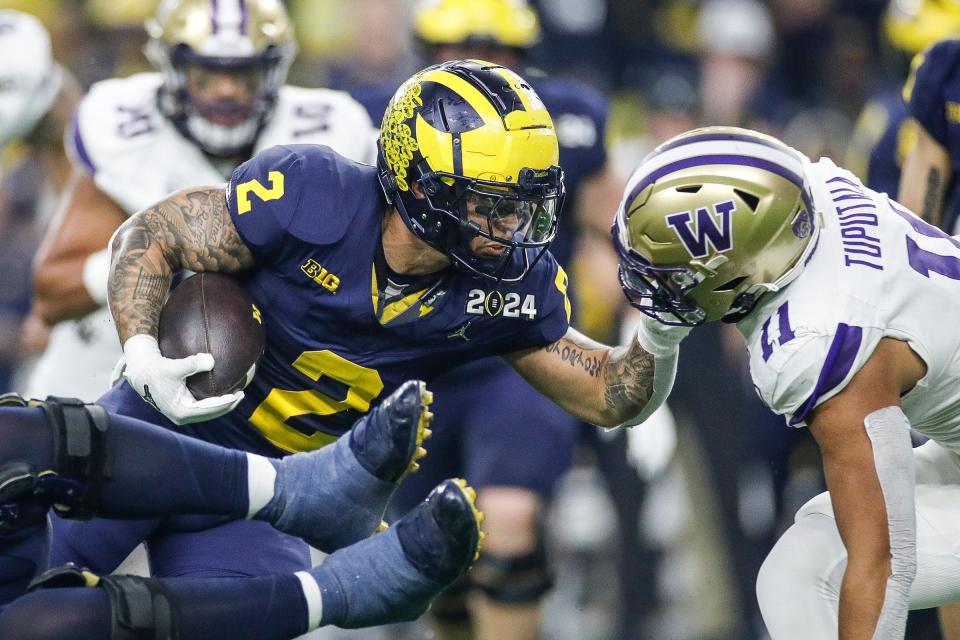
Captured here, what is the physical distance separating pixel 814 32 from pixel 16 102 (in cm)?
448

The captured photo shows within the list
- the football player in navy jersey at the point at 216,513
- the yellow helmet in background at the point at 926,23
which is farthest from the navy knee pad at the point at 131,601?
the yellow helmet in background at the point at 926,23

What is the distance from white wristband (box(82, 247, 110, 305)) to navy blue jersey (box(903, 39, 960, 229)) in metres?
2.43

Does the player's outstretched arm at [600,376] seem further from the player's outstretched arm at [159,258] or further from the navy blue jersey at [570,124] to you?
the navy blue jersey at [570,124]

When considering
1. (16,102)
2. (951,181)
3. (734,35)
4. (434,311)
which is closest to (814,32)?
(734,35)

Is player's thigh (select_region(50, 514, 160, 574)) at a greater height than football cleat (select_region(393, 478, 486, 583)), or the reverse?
football cleat (select_region(393, 478, 486, 583))

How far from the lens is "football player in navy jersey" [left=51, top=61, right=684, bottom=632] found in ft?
12.5

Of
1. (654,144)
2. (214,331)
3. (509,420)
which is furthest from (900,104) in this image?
(214,331)

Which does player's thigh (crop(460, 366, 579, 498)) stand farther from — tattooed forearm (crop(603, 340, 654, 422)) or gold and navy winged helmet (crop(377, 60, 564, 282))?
gold and navy winged helmet (crop(377, 60, 564, 282))

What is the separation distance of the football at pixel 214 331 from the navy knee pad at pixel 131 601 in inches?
17.2

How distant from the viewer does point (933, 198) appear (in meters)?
5.19

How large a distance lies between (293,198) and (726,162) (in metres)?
0.98

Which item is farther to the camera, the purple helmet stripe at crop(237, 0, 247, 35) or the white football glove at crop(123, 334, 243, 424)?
the purple helmet stripe at crop(237, 0, 247, 35)

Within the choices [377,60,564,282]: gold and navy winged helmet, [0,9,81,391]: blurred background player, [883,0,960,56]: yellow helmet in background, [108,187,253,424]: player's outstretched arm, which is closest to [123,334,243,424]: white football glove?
[108,187,253,424]: player's outstretched arm

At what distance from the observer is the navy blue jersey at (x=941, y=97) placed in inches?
198
